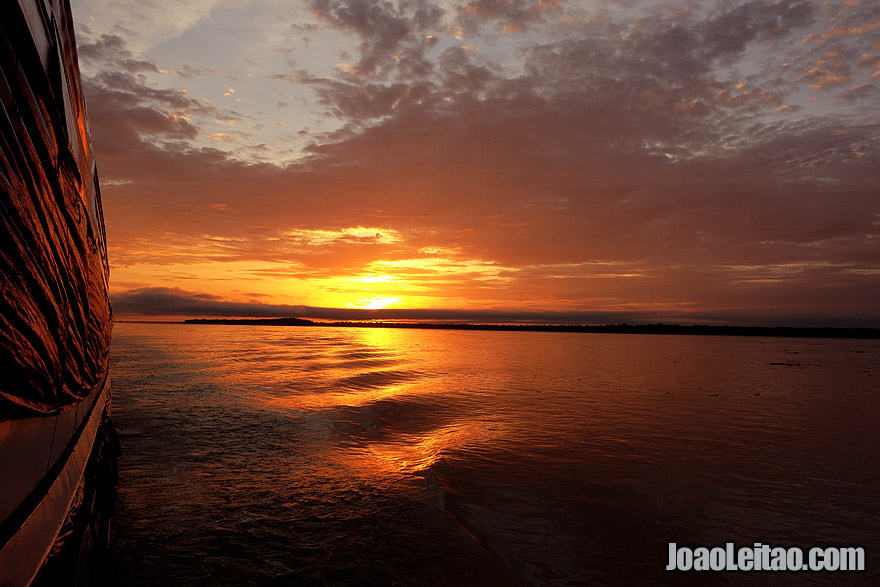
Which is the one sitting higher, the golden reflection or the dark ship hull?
the dark ship hull

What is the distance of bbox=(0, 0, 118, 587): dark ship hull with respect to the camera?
1.68 m

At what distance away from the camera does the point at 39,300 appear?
2070 mm

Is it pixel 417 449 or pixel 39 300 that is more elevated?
pixel 39 300

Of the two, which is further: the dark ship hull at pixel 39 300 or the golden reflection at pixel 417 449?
the golden reflection at pixel 417 449

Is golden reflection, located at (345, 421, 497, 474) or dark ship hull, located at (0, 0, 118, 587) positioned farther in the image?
golden reflection, located at (345, 421, 497, 474)

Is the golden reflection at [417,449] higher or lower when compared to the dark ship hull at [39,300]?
lower

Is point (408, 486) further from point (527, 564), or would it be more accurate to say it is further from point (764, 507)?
point (764, 507)

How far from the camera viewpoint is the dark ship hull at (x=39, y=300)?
1.68m

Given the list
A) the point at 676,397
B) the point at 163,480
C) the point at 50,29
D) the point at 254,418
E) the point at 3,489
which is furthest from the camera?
the point at 676,397

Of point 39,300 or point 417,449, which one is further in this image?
point 417,449

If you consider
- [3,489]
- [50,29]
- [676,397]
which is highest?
[50,29]

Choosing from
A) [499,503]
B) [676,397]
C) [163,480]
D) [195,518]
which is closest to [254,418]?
[163,480]

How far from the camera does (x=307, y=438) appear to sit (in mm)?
10719

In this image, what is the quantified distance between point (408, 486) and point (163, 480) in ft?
13.8
